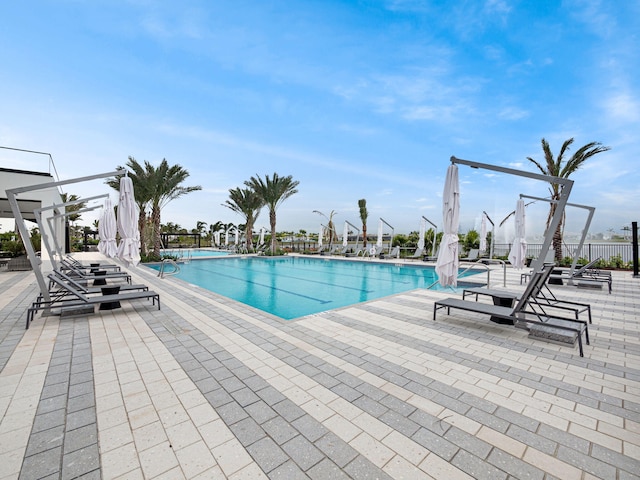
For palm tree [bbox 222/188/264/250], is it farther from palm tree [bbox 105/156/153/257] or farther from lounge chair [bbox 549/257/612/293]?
lounge chair [bbox 549/257/612/293]

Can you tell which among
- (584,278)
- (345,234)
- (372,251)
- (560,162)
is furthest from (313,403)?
(345,234)

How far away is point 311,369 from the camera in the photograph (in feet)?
10.7

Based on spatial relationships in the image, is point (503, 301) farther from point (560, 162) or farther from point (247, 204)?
point (247, 204)

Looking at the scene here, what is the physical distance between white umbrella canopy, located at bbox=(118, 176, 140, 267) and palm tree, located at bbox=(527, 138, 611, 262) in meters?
17.3

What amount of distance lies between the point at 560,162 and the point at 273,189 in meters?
18.3

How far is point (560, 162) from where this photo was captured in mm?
14461

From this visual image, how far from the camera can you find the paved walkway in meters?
1.88

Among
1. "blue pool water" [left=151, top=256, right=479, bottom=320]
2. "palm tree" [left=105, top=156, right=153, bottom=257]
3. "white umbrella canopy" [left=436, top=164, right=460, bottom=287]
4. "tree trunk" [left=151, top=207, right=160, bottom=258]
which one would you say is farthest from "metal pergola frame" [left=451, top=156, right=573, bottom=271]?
"tree trunk" [left=151, top=207, right=160, bottom=258]

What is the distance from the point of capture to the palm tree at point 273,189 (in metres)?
22.9

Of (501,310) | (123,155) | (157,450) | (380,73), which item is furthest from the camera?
(123,155)

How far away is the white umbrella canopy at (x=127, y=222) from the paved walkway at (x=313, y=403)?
9.21ft

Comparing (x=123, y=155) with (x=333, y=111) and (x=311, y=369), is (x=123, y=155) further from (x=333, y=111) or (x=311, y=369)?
(x=311, y=369)

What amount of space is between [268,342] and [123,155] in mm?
18550

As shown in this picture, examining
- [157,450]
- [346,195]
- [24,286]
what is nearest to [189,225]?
[346,195]
